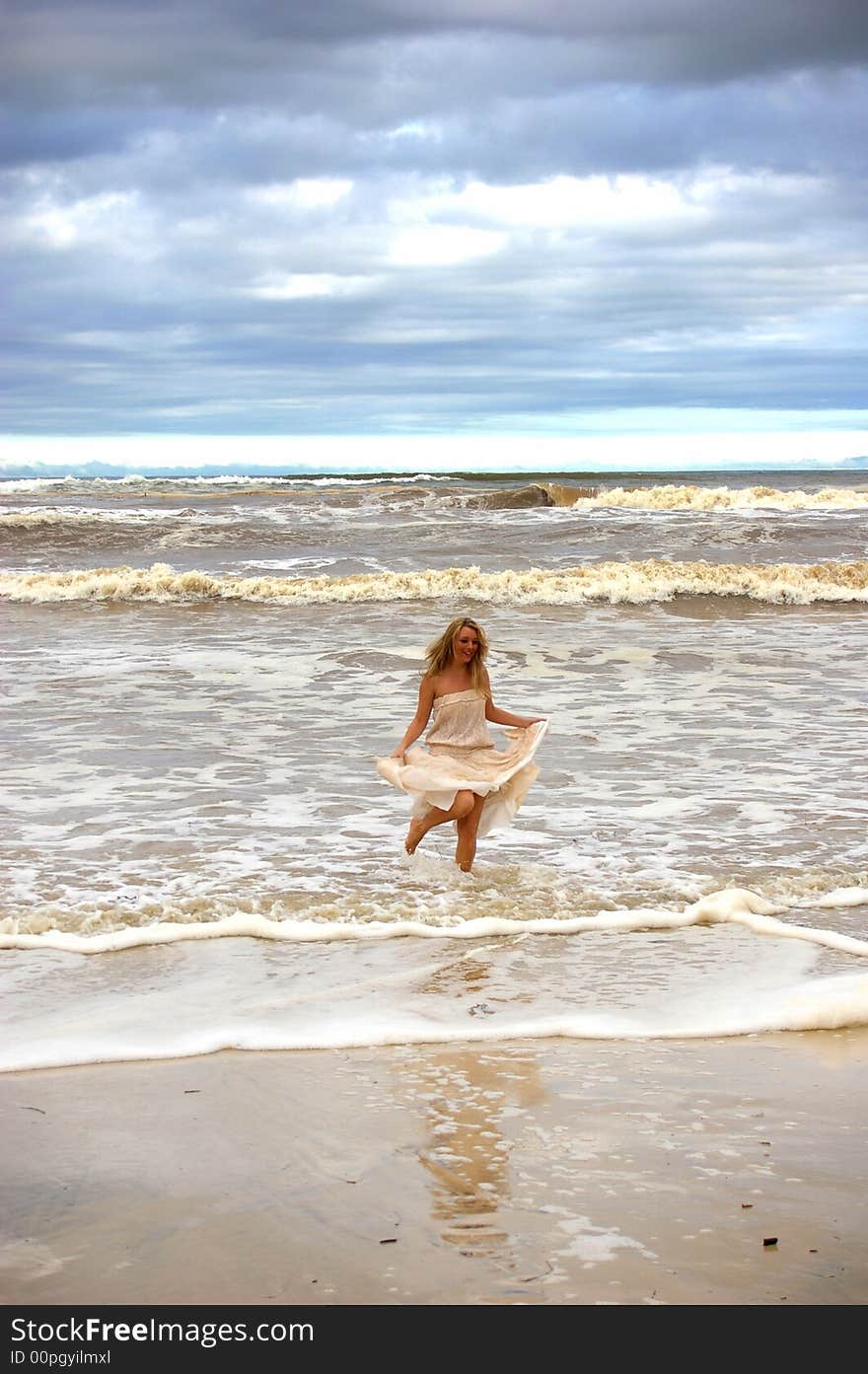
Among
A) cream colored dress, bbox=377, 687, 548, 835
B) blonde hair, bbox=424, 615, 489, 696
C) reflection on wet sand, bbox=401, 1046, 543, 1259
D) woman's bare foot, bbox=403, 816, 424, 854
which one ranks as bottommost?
reflection on wet sand, bbox=401, 1046, 543, 1259

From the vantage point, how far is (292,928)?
593 cm

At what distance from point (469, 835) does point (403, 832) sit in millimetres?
866

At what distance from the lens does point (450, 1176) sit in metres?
3.35

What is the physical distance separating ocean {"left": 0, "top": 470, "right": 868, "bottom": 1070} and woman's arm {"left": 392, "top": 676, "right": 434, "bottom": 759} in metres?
0.66

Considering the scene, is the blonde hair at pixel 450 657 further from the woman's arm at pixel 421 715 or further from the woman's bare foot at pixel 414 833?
the woman's bare foot at pixel 414 833

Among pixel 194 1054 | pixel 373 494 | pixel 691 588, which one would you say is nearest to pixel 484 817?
pixel 194 1054

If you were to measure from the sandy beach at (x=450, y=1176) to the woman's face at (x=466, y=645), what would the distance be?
3.20m

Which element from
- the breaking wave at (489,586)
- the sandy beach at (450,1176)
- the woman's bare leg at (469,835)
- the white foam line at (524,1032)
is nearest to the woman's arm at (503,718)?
the woman's bare leg at (469,835)

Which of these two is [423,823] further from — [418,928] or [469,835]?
[418,928]

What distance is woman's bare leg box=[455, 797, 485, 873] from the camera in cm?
700

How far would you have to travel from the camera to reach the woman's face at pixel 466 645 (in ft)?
23.8

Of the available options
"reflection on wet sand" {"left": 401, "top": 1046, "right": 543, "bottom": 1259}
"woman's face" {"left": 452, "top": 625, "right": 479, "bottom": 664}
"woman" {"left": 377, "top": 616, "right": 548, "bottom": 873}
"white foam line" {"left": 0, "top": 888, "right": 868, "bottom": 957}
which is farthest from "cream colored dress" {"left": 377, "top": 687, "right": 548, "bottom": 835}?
"reflection on wet sand" {"left": 401, "top": 1046, "right": 543, "bottom": 1259}

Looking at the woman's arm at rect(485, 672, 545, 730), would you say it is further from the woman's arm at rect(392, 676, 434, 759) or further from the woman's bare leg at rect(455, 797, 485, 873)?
the woman's bare leg at rect(455, 797, 485, 873)

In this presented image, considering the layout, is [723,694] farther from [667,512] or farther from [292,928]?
[667,512]
